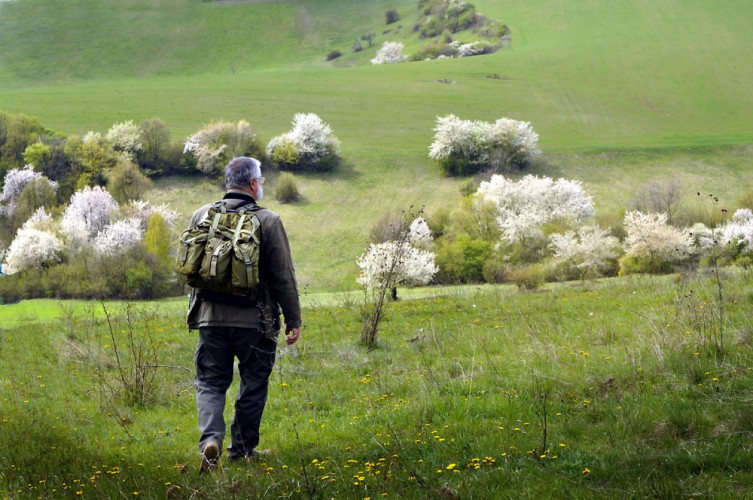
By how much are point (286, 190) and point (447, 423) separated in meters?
48.3

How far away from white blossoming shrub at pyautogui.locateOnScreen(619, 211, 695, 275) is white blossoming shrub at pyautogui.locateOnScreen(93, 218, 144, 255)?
2849 centimetres

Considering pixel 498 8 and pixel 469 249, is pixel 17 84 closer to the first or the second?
pixel 498 8

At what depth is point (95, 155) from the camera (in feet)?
182

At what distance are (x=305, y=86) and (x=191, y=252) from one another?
8035cm

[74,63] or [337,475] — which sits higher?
[74,63]

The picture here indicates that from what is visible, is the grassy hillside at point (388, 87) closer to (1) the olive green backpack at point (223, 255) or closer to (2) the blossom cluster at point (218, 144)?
(2) the blossom cluster at point (218, 144)

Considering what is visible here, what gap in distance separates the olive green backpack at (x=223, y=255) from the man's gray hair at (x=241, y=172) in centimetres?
36

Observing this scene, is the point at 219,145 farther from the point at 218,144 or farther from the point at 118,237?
the point at 118,237

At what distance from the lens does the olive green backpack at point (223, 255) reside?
16.4 feet

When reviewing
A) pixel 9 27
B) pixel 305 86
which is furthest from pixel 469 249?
pixel 9 27

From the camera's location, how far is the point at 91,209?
48.1 m

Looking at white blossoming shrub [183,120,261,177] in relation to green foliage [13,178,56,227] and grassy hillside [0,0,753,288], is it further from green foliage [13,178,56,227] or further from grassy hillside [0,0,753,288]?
green foliage [13,178,56,227]

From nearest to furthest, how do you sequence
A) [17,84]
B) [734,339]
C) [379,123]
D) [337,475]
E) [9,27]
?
[337,475] → [734,339] → [379,123] → [17,84] → [9,27]

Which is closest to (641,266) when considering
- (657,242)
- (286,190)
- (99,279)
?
(657,242)
